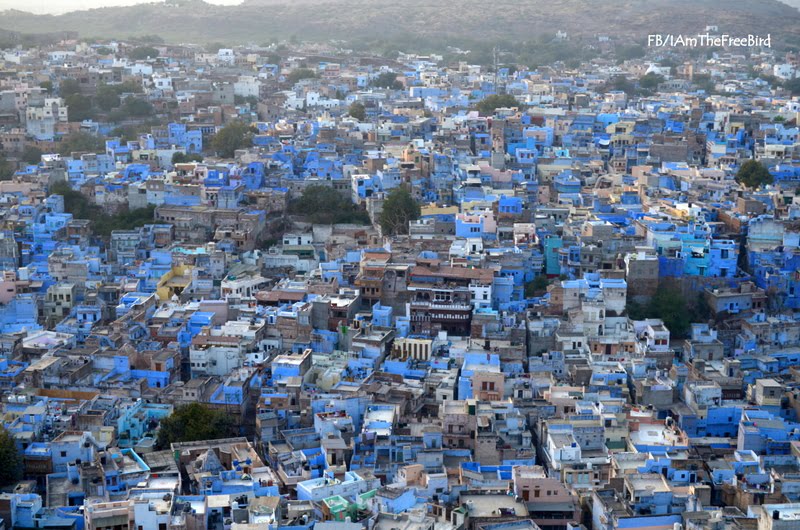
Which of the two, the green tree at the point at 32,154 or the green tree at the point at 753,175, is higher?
the green tree at the point at 753,175

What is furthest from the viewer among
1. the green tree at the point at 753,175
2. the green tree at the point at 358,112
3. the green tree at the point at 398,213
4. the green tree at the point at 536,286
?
the green tree at the point at 358,112

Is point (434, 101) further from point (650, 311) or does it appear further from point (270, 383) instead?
point (270, 383)

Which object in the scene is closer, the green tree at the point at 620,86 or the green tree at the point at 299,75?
the green tree at the point at 620,86

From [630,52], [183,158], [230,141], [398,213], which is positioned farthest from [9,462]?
[630,52]

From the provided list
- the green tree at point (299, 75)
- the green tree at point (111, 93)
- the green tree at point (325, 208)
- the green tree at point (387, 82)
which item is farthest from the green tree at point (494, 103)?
the green tree at point (111, 93)

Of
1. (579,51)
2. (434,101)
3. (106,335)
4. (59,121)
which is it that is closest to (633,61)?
(579,51)

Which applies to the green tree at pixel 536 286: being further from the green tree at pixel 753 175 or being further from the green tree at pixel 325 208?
the green tree at pixel 753 175

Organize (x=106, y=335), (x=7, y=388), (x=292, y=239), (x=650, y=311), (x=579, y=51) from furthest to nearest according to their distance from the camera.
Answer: (x=579, y=51), (x=292, y=239), (x=650, y=311), (x=106, y=335), (x=7, y=388)

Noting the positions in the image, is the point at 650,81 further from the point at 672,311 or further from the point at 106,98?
the point at 672,311
